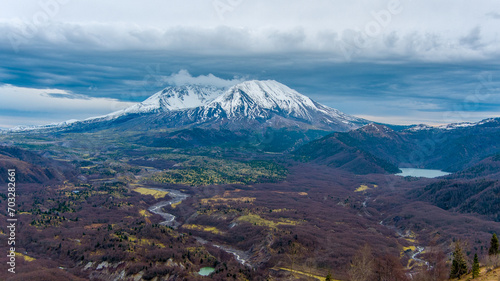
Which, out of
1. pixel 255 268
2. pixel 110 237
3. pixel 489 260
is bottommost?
pixel 255 268

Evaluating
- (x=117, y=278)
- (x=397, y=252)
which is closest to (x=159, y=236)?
(x=117, y=278)

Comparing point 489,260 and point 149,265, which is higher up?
point 489,260

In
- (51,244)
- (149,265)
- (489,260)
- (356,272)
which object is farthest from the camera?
(51,244)

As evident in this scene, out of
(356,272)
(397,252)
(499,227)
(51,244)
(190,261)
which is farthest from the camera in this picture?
(499,227)

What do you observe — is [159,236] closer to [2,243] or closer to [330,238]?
[2,243]

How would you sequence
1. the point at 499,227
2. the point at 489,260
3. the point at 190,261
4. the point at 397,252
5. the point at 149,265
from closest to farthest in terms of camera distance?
the point at 489,260 < the point at 149,265 < the point at 190,261 < the point at 397,252 < the point at 499,227

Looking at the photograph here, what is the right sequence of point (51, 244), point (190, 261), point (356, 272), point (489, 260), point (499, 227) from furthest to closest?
point (499, 227) → point (51, 244) → point (190, 261) → point (356, 272) → point (489, 260)

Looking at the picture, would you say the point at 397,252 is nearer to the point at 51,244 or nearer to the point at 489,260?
the point at 489,260

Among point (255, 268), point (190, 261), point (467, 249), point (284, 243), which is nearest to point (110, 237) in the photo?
point (190, 261)

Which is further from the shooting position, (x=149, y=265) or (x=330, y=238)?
(x=330, y=238)
